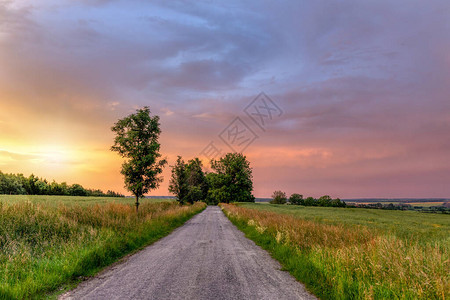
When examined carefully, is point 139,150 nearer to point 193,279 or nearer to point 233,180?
point 193,279

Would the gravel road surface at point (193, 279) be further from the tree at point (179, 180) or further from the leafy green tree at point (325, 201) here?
the leafy green tree at point (325, 201)

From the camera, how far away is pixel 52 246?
29.0 ft

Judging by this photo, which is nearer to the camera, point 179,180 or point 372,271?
point 372,271

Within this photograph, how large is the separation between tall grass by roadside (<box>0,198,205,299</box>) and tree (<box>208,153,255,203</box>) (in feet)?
225

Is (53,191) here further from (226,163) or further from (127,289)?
(127,289)

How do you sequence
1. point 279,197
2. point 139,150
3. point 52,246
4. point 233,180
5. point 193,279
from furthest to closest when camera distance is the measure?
point 279,197
point 233,180
point 139,150
point 52,246
point 193,279

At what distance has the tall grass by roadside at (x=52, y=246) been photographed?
20.7ft

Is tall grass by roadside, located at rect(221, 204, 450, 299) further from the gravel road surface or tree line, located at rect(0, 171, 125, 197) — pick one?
tree line, located at rect(0, 171, 125, 197)

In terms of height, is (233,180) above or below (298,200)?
above

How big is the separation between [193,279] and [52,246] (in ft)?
18.8

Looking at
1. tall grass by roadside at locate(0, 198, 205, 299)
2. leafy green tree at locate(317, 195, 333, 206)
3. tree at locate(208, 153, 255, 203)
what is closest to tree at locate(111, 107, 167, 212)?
tall grass by roadside at locate(0, 198, 205, 299)

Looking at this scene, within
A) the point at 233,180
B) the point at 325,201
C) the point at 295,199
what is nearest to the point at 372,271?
the point at 233,180

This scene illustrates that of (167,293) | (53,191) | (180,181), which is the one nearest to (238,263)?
(167,293)

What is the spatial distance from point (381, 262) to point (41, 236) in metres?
11.9
